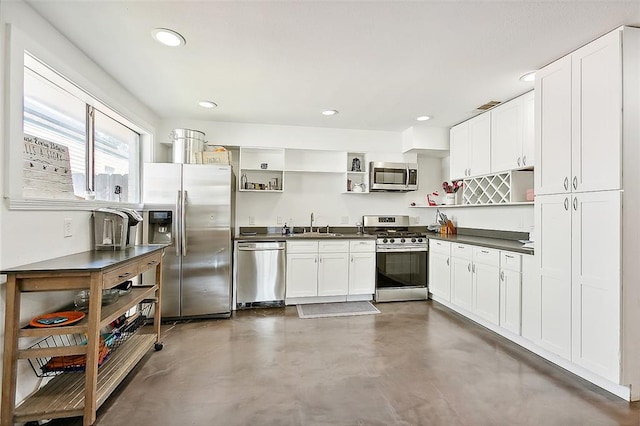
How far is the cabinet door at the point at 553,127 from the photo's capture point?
2305mm

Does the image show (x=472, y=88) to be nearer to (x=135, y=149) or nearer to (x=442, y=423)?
(x=442, y=423)

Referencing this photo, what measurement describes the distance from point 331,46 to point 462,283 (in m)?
2.92

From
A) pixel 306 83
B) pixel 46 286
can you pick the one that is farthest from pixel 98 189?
pixel 306 83

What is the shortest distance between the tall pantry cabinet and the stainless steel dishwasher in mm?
2727

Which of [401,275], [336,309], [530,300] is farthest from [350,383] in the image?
[401,275]

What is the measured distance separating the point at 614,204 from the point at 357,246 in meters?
2.60

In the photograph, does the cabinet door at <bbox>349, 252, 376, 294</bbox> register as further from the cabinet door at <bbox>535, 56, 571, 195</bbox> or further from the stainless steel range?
the cabinet door at <bbox>535, 56, 571, 195</bbox>

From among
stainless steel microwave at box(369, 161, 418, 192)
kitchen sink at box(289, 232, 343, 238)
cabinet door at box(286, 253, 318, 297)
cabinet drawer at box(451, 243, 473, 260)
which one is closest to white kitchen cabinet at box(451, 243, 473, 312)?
cabinet drawer at box(451, 243, 473, 260)

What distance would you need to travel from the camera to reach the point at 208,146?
4055mm

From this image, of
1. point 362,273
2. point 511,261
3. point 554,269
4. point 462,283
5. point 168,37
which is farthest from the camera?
point 362,273

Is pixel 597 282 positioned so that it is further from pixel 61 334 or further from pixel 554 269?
pixel 61 334

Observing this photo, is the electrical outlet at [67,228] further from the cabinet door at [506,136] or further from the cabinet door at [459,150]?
the cabinet door at [459,150]

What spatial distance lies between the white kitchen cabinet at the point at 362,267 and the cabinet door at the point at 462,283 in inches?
39.8

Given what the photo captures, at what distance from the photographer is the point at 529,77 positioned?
2.67 meters
